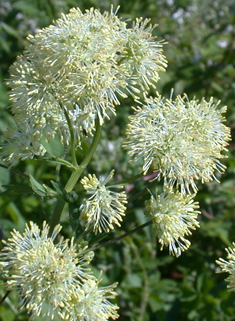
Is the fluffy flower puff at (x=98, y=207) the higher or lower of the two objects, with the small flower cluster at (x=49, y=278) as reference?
higher

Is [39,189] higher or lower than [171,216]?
higher

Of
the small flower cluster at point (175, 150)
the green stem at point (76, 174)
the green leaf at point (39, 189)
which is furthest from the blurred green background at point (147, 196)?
the small flower cluster at point (175, 150)

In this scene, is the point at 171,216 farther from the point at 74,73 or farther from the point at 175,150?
the point at 74,73

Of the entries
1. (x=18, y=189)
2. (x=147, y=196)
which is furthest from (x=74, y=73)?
(x=147, y=196)

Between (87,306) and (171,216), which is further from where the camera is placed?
(171,216)

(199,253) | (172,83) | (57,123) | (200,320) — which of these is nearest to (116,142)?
(172,83)

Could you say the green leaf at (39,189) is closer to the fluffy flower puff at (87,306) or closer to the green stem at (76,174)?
the green stem at (76,174)
